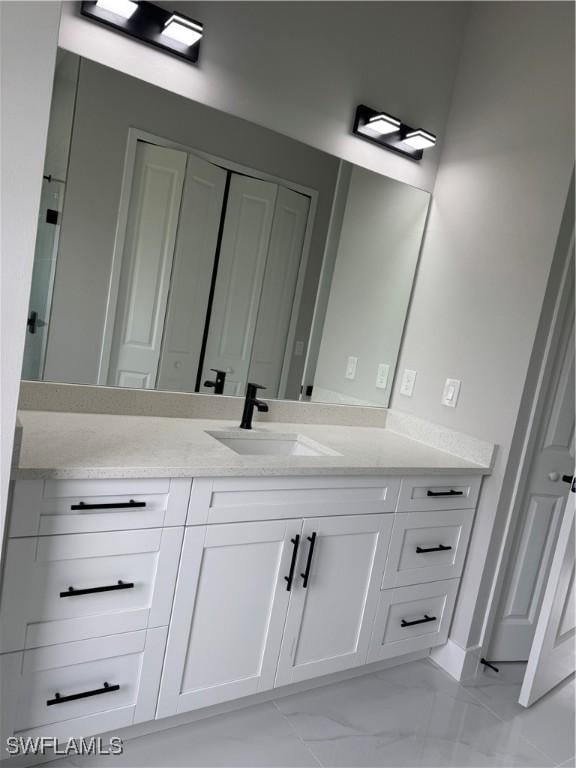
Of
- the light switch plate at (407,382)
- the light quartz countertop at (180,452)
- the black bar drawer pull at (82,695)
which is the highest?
the light switch plate at (407,382)

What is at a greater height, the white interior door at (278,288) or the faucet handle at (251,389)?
the white interior door at (278,288)

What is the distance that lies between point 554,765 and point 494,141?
2358 millimetres

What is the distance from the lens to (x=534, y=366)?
89.0 inches

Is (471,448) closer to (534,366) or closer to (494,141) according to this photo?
(534,366)

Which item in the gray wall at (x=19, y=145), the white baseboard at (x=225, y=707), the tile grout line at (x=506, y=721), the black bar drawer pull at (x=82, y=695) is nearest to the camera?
the gray wall at (x=19, y=145)

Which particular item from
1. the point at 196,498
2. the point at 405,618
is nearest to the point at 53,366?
the point at 196,498

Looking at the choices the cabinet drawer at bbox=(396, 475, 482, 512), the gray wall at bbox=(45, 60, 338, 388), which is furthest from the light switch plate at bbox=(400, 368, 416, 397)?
the gray wall at bbox=(45, 60, 338, 388)

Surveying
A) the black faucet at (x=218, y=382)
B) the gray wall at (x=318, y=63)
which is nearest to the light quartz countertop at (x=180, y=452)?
the black faucet at (x=218, y=382)

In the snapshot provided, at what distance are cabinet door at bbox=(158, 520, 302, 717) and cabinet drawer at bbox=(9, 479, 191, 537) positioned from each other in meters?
0.12

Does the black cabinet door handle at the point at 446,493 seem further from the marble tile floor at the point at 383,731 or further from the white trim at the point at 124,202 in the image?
the white trim at the point at 124,202

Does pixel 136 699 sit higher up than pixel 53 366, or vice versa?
pixel 53 366

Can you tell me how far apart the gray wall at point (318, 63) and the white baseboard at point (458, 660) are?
205cm

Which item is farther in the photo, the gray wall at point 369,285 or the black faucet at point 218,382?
the gray wall at point 369,285

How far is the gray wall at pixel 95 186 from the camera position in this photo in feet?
6.25
